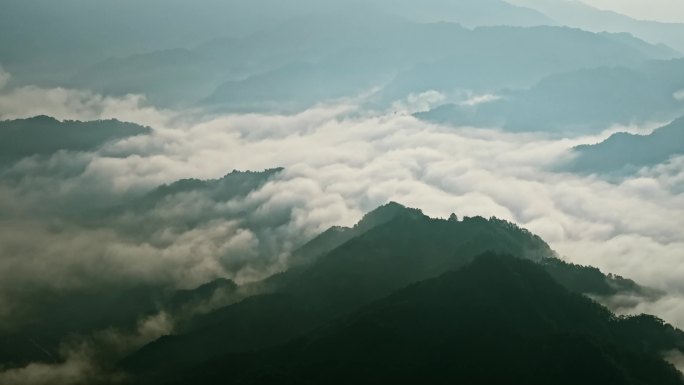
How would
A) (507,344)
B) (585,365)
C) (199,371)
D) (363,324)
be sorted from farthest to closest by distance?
(199,371)
(363,324)
(507,344)
(585,365)

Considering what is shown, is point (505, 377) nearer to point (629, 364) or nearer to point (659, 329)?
point (629, 364)

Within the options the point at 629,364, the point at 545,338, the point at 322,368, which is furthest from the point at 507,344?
the point at 322,368

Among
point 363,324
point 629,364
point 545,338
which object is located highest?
point 363,324

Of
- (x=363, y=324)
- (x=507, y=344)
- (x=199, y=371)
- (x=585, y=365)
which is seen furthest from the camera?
(x=199, y=371)

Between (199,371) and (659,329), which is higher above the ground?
(199,371)

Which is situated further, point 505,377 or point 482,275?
point 482,275

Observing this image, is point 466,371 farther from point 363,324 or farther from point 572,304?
point 572,304
